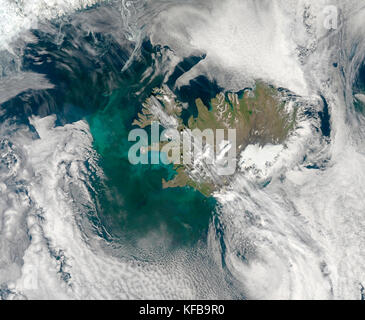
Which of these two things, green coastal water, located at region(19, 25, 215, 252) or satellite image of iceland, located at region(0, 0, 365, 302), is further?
green coastal water, located at region(19, 25, 215, 252)

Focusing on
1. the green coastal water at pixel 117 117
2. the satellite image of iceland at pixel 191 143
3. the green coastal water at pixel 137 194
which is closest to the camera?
the satellite image of iceland at pixel 191 143

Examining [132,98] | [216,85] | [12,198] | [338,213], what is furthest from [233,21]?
[12,198]

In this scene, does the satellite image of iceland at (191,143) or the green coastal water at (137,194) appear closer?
the satellite image of iceland at (191,143)

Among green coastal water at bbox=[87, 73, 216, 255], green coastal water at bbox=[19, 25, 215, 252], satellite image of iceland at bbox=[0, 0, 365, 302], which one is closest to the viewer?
satellite image of iceland at bbox=[0, 0, 365, 302]

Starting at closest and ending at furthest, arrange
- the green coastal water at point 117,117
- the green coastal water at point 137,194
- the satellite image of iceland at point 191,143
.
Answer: the satellite image of iceland at point 191,143
the green coastal water at point 117,117
the green coastal water at point 137,194

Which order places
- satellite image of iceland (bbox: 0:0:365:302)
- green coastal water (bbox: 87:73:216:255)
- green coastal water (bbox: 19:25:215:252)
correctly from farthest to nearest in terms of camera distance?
green coastal water (bbox: 87:73:216:255), green coastal water (bbox: 19:25:215:252), satellite image of iceland (bbox: 0:0:365:302)

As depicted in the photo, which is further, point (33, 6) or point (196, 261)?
point (196, 261)

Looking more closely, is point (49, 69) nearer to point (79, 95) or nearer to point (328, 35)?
point (79, 95)

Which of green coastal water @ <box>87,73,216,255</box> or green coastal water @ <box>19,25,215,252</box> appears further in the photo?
green coastal water @ <box>87,73,216,255</box>
